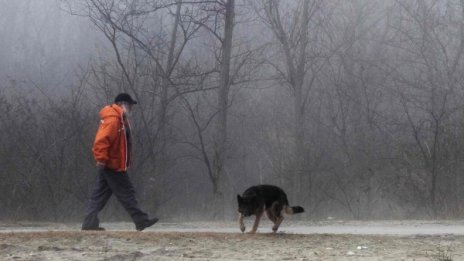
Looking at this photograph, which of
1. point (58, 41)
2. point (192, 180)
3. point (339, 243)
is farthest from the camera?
point (58, 41)

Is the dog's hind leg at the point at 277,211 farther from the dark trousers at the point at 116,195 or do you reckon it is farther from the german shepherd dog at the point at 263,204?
the dark trousers at the point at 116,195

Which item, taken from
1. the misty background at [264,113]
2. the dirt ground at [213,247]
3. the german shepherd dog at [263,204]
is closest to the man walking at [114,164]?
the dirt ground at [213,247]

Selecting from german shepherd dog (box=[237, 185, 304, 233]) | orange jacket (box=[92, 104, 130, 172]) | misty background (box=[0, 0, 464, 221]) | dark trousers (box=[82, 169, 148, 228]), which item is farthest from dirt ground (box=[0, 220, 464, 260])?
misty background (box=[0, 0, 464, 221])

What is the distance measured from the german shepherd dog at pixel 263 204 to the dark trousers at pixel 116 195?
1435 millimetres

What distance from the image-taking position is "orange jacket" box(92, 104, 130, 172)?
31.2ft

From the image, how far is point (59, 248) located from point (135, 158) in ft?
40.5

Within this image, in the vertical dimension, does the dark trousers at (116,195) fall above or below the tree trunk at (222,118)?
below

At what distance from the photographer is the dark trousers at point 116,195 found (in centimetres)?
967

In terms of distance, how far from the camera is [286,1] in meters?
21.7

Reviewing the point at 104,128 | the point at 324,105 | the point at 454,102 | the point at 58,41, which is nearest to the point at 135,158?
the point at 324,105

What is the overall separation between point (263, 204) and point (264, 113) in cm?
1474

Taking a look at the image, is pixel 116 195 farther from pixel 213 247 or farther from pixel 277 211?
pixel 277 211

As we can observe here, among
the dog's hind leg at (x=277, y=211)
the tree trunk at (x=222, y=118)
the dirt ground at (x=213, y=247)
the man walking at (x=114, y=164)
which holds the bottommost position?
the dirt ground at (x=213, y=247)

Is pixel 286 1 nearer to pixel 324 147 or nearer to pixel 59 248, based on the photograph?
pixel 324 147
